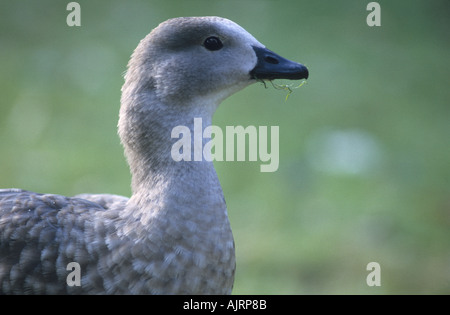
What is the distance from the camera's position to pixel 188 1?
5223 mm

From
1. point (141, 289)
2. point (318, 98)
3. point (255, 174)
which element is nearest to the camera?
point (141, 289)

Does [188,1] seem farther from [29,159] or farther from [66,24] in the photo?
[29,159]

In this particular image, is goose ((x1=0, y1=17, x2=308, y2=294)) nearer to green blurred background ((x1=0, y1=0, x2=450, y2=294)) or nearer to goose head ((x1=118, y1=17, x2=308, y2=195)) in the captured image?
goose head ((x1=118, y1=17, x2=308, y2=195))

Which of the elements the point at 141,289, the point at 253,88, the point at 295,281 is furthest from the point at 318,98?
the point at 141,289

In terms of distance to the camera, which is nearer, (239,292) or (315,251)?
(239,292)

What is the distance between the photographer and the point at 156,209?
71.5 inches

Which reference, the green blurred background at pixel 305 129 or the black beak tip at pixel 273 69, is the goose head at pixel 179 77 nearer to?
the black beak tip at pixel 273 69

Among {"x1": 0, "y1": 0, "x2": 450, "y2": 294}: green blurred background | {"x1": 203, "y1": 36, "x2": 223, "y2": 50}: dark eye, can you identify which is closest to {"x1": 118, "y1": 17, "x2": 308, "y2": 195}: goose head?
{"x1": 203, "y1": 36, "x2": 223, "y2": 50}: dark eye

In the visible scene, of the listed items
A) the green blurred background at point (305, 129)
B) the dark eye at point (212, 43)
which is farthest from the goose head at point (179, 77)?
the green blurred background at point (305, 129)

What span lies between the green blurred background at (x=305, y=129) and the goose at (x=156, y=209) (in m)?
1.47

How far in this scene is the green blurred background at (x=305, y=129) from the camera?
3.50 meters

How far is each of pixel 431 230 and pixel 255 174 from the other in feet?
3.45

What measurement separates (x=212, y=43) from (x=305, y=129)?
7.93 feet

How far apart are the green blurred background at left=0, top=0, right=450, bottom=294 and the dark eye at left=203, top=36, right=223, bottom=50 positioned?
1.56 metres
